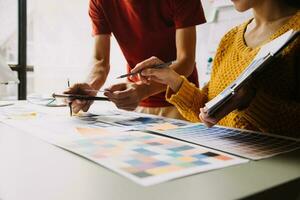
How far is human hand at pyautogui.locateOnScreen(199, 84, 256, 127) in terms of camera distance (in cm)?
65

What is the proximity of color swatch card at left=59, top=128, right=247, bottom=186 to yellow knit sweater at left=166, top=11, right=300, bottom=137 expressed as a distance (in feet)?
0.71

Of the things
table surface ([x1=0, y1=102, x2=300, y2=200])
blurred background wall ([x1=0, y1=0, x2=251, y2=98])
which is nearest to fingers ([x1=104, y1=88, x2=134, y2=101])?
table surface ([x1=0, y1=102, x2=300, y2=200])

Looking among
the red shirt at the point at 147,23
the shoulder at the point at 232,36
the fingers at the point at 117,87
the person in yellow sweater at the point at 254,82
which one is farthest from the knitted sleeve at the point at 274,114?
the red shirt at the point at 147,23

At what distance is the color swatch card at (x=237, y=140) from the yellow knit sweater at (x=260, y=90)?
66 millimetres

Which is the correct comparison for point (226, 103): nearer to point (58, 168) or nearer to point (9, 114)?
point (58, 168)

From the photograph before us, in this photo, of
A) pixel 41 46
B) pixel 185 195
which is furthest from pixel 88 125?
pixel 41 46

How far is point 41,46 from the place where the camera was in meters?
2.47

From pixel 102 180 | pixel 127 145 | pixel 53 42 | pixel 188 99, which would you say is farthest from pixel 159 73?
pixel 53 42

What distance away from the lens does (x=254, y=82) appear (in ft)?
2.28

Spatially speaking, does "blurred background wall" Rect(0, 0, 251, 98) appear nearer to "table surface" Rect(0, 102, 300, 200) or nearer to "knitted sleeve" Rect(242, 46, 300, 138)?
"knitted sleeve" Rect(242, 46, 300, 138)

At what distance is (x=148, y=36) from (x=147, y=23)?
5 centimetres

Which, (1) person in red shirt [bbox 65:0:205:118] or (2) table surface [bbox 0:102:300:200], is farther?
(1) person in red shirt [bbox 65:0:205:118]

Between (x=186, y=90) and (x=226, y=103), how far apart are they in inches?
12.0

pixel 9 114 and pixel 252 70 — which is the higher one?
pixel 252 70
